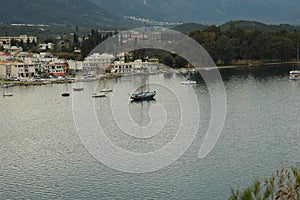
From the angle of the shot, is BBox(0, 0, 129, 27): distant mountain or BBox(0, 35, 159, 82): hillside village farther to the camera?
BBox(0, 0, 129, 27): distant mountain

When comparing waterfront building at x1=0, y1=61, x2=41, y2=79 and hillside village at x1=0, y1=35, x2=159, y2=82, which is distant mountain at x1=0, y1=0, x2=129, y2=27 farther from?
waterfront building at x1=0, y1=61, x2=41, y2=79

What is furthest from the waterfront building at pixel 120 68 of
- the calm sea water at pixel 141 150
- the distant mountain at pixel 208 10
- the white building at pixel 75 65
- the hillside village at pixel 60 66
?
the distant mountain at pixel 208 10

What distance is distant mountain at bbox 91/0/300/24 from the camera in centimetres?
8200

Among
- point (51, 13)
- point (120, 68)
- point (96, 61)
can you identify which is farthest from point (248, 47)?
point (51, 13)

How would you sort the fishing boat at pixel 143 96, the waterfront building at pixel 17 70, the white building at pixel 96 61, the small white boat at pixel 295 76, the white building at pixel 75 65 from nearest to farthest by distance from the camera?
the fishing boat at pixel 143 96, the small white boat at pixel 295 76, the waterfront building at pixel 17 70, the white building at pixel 75 65, the white building at pixel 96 61

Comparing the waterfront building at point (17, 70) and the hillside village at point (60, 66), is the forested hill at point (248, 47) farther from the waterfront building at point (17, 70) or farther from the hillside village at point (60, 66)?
the waterfront building at point (17, 70)

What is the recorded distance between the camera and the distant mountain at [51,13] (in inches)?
2060

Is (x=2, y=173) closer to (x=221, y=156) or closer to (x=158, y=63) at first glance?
(x=221, y=156)

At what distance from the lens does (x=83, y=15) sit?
59.9 meters

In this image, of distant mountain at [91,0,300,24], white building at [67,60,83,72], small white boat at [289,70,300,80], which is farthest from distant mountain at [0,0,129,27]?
small white boat at [289,70,300,80]

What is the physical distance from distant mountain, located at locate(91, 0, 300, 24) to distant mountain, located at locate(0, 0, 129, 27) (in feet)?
58.1

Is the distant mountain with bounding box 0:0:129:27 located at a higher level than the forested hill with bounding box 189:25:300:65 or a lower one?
higher

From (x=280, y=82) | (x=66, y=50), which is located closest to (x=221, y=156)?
(x=280, y=82)

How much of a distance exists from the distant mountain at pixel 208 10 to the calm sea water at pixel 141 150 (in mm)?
67370
